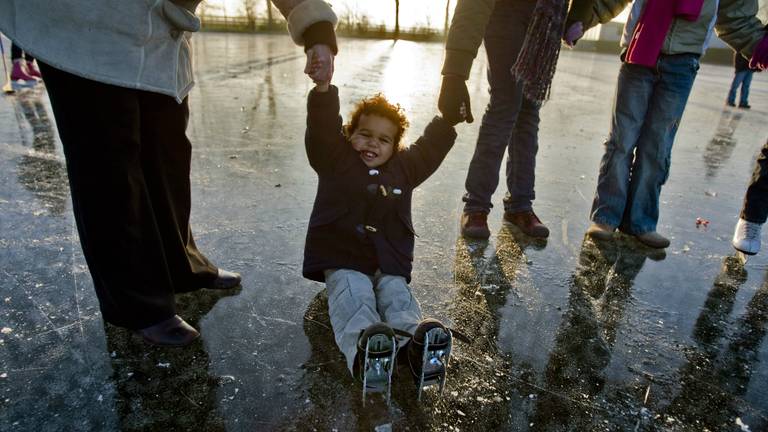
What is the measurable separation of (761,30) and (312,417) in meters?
3.19

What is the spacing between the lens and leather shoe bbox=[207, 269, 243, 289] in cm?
209

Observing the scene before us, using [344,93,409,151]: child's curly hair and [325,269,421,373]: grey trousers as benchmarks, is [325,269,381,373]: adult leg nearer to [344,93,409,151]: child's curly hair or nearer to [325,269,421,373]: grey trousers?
[325,269,421,373]: grey trousers

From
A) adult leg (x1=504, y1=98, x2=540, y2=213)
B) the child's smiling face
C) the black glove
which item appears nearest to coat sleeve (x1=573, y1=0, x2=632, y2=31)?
adult leg (x1=504, y1=98, x2=540, y2=213)

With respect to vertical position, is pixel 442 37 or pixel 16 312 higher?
pixel 442 37

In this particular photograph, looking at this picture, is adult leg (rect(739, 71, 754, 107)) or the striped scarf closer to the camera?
the striped scarf

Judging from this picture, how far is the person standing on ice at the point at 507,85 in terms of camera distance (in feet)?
8.05

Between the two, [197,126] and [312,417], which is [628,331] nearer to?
[312,417]

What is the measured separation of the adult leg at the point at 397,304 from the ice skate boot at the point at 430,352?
0.36 feet

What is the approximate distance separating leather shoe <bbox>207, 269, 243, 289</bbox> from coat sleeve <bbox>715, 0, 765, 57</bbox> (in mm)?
3080

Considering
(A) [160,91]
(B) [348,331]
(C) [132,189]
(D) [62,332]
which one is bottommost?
(D) [62,332]

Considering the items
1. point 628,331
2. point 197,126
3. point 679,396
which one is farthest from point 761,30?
point 197,126

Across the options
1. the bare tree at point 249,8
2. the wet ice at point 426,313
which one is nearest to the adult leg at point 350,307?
the wet ice at point 426,313

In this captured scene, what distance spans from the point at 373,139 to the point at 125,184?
→ 0.94 m

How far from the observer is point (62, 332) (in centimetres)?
175
